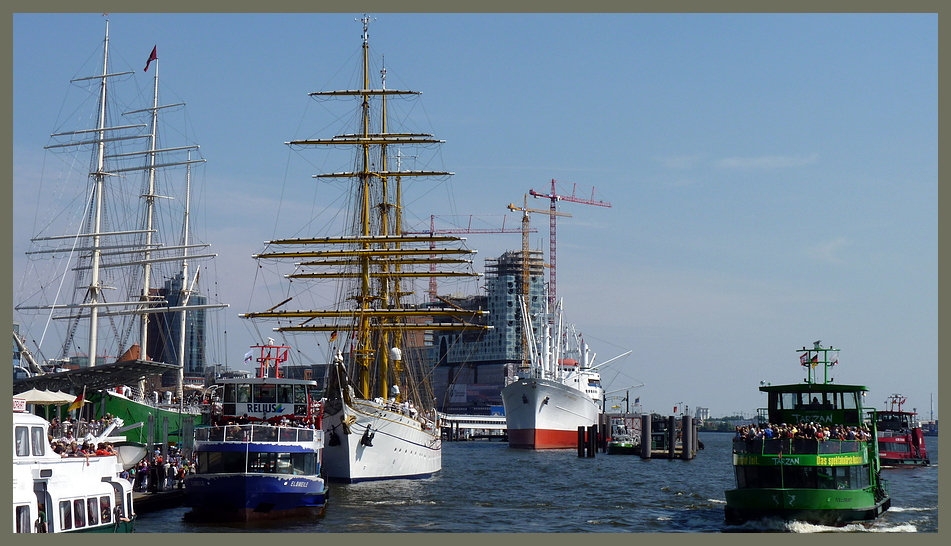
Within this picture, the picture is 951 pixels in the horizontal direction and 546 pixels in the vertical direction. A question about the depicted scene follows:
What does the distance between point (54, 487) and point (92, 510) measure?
2515 millimetres

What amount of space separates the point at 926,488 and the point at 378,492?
101 ft

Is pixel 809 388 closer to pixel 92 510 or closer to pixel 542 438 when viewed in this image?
pixel 92 510

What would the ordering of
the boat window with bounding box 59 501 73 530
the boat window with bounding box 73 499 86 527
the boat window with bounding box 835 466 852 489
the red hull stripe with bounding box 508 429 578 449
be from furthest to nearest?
the red hull stripe with bounding box 508 429 578 449
the boat window with bounding box 835 466 852 489
the boat window with bounding box 73 499 86 527
the boat window with bounding box 59 501 73 530

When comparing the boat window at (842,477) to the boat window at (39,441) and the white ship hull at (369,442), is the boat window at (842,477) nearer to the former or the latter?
A: the boat window at (39,441)

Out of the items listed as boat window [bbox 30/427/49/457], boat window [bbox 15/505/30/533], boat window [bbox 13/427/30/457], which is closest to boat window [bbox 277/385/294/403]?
boat window [bbox 30/427/49/457]

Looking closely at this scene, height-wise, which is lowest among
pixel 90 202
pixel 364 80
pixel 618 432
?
pixel 618 432

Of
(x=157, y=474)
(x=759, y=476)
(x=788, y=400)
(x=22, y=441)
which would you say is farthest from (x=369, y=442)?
(x=22, y=441)

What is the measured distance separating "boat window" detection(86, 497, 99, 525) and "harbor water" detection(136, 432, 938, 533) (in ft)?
16.0

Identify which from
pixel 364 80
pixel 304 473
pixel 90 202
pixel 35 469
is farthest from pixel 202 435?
pixel 90 202

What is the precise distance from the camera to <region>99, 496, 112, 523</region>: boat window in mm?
32438

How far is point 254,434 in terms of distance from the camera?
132ft

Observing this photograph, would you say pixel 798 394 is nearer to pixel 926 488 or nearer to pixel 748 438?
pixel 748 438

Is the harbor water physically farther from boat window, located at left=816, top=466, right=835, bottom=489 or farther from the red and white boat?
the red and white boat

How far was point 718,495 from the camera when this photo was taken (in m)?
53.1
